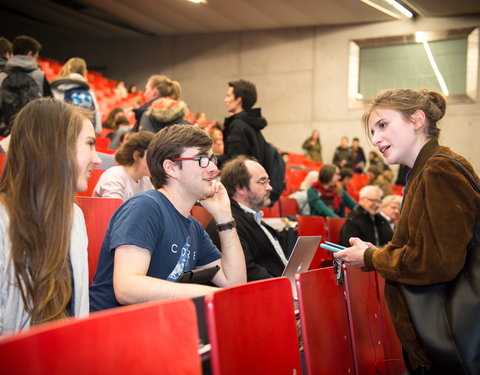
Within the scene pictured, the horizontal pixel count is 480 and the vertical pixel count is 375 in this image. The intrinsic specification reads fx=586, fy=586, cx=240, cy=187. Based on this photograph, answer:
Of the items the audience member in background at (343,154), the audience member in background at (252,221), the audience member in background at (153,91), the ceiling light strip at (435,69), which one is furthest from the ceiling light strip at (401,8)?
the audience member in background at (252,221)

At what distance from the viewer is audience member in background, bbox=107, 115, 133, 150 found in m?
5.20

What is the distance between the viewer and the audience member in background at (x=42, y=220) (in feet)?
4.66

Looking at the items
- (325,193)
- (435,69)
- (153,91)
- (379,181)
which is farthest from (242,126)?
(435,69)

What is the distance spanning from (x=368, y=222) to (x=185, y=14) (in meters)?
9.02

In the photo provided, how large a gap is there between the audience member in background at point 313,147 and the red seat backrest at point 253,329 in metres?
11.0

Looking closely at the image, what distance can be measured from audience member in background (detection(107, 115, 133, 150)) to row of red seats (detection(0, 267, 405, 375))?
3.32 metres

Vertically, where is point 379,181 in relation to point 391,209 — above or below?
above

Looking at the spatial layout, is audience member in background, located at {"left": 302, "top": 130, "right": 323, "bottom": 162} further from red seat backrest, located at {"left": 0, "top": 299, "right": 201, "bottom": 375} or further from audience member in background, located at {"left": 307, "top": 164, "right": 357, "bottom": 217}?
red seat backrest, located at {"left": 0, "top": 299, "right": 201, "bottom": 375}

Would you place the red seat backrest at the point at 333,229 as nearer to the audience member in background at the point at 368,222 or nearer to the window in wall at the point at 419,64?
the audience member in background at the point at 368,222

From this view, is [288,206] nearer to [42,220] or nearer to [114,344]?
[42,220]

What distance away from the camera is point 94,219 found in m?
2.24

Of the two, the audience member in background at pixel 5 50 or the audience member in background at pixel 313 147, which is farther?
the audience member in background at pixel 313 147

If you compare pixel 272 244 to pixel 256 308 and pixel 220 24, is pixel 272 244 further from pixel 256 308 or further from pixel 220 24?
pixel 220 24

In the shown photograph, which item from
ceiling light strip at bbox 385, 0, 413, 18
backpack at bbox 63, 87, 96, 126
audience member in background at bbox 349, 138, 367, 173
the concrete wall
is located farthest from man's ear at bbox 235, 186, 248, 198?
the concrete wall
